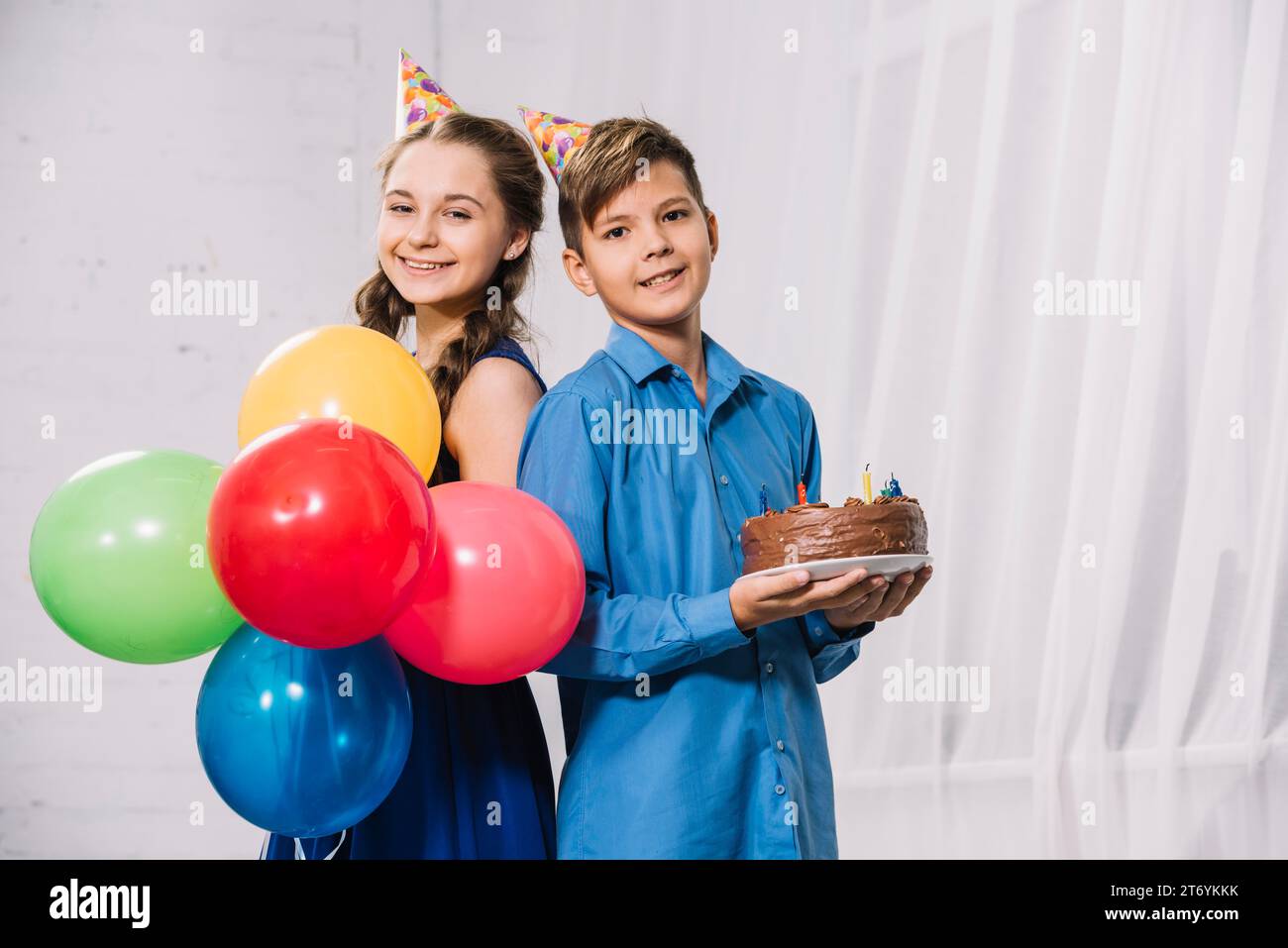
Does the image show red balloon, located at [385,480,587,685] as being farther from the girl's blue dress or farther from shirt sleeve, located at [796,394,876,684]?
shirt sleeve, located at [796,394,876,684]

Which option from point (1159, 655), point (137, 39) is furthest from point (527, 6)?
point (1159, 655)

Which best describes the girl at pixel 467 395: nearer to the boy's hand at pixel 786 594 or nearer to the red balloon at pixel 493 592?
the red balloon at pixel 493 592

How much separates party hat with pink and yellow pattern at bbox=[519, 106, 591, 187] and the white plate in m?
0.57

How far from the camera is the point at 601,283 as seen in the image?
1360 millimetres

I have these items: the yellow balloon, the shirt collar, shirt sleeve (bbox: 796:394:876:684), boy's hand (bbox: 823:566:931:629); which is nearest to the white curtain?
shirt sleeve (bbox: 796:394:876:684)

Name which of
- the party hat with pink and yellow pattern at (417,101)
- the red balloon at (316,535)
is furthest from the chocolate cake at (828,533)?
the party hat with pink and yellow pattern at (417,101)

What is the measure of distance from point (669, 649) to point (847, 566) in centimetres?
19

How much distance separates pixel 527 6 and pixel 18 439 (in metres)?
1.67

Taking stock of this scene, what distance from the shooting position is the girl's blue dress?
1296 millimetres

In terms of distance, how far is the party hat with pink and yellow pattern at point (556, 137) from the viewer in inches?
56.9

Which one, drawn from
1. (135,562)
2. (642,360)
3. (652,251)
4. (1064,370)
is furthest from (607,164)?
(1064,370)

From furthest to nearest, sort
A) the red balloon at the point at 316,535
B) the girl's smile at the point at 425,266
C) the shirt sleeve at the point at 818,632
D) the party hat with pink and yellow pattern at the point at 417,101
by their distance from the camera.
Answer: the party hat with pink and yellow pattern at the point at 417,101, the girl's smile at the point at 425,266, the shirt sleeve at the point at 818,632, the red balloon at the point at 316,535
